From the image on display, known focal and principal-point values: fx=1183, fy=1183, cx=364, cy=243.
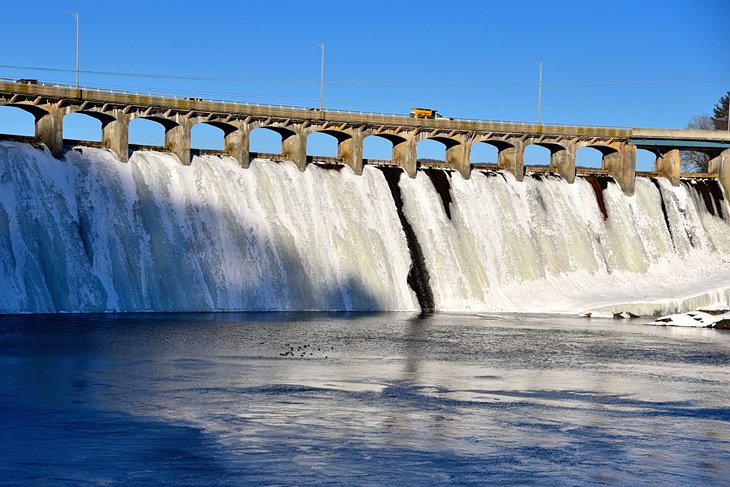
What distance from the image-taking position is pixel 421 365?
50.4 m

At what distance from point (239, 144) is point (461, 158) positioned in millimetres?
22799

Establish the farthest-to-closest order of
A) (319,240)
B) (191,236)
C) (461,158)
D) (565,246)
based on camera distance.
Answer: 1. (461,158)
2. (565,246)
3. (319,240)
4. (191,236)

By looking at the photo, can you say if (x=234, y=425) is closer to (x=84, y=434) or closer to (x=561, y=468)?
(x=84, y=434)

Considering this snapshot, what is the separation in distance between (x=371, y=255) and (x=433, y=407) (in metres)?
53.1

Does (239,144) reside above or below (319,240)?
above

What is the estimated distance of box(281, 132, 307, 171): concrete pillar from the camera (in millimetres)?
94875

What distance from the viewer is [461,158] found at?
10550 cm

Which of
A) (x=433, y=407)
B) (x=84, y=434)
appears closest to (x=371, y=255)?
(x=433, y=407)

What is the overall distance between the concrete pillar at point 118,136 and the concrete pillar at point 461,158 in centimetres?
3201

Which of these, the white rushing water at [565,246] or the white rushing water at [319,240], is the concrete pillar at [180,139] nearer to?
the white rushing water at [319,240]

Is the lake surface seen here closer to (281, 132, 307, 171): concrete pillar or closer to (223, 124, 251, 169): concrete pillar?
(223, 124, 251, 169): concrete pillar

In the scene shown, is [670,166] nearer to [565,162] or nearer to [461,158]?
[565,162]

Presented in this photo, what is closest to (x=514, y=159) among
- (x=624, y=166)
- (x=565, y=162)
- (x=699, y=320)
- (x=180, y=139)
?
(x=565, y=162)

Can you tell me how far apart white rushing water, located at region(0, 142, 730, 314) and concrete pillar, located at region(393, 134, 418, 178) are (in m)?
1.34
